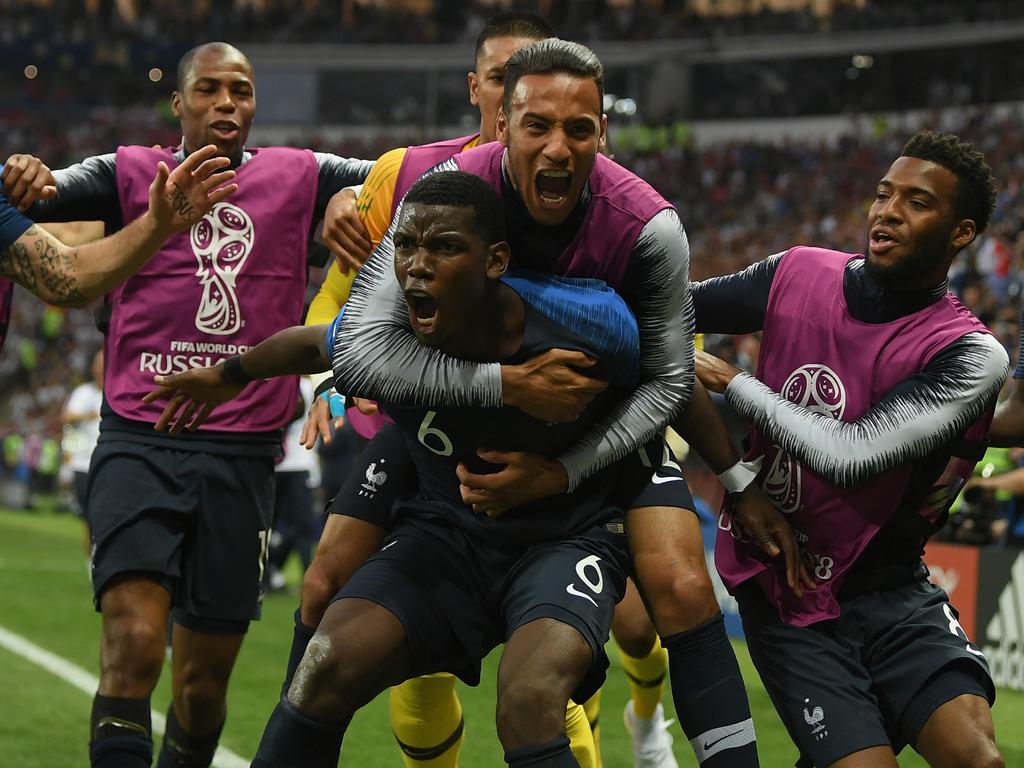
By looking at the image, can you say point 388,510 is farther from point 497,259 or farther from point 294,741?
point 497,259

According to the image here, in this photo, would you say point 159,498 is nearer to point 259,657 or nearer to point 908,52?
point 259,657

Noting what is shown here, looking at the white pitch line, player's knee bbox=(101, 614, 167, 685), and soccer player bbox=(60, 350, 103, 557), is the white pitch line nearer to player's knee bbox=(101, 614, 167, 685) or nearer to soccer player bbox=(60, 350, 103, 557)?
soccer player bbox=(60, 350, 103, 557)

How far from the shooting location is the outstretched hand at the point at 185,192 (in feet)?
14.1

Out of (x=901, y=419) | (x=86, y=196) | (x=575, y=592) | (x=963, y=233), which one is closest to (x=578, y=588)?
(x=575, y=592)

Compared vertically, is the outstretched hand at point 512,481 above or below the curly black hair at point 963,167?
below

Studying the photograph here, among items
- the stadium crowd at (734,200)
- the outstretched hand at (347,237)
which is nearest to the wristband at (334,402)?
the outstretched hand at (347,237)

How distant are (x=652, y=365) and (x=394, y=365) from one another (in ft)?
2.22

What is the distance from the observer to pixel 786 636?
4070mm

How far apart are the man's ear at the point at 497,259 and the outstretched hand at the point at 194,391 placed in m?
1.01

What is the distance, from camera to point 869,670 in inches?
159

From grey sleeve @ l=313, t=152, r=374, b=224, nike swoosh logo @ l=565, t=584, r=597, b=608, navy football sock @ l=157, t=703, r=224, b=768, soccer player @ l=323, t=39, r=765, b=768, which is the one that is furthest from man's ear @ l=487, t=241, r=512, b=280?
navy football sock @ l=157, t=703, r=224, b=768

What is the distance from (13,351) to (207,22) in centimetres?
1381

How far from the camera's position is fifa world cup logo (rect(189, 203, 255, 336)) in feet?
16.4

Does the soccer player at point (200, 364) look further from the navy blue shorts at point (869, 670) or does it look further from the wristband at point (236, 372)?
the navy blue shorts at point (869, 670)
